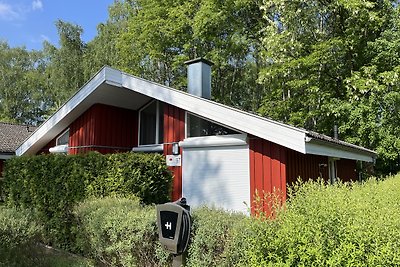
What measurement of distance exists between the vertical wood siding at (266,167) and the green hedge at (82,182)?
218 cm

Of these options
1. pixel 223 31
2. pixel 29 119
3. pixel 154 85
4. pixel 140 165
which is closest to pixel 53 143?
pixel 154 85

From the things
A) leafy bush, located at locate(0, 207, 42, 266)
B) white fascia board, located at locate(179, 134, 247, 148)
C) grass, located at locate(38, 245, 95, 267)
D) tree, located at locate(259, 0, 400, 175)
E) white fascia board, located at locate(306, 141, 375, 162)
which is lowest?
grass, located at locate(38, 245, 95, 267)

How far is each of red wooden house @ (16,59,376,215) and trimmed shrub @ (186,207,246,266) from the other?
11.1 ft

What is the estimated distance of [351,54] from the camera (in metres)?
17.0

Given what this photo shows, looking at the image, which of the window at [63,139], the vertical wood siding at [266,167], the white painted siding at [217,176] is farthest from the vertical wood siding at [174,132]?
the window at [63,139]

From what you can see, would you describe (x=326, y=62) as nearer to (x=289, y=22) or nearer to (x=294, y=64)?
(x=294, y=64)

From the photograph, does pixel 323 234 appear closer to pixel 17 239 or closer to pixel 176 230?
pixel 176 230

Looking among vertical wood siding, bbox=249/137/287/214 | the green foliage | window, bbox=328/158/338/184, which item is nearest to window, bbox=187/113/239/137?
vertical wood siding, bbox=249/137/287/214

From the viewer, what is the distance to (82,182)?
8.00m

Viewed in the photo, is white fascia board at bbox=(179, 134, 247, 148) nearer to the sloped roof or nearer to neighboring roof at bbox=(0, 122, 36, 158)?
the sloped roof

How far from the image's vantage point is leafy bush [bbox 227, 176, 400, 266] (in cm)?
281

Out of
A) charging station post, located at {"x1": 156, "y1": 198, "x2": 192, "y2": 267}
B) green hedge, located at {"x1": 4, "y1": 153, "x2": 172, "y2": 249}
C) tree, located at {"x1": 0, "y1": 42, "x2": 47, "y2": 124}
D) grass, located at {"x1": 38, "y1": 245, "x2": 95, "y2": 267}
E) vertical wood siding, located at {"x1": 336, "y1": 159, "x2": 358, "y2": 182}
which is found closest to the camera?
charging station post, located at {"x1": 156, "y1": 198, "x2": 192, "y2": 267}

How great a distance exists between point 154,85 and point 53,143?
5376mm

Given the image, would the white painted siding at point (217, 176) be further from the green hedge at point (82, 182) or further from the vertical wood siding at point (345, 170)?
the vertical wood siding at point (345, 170)
